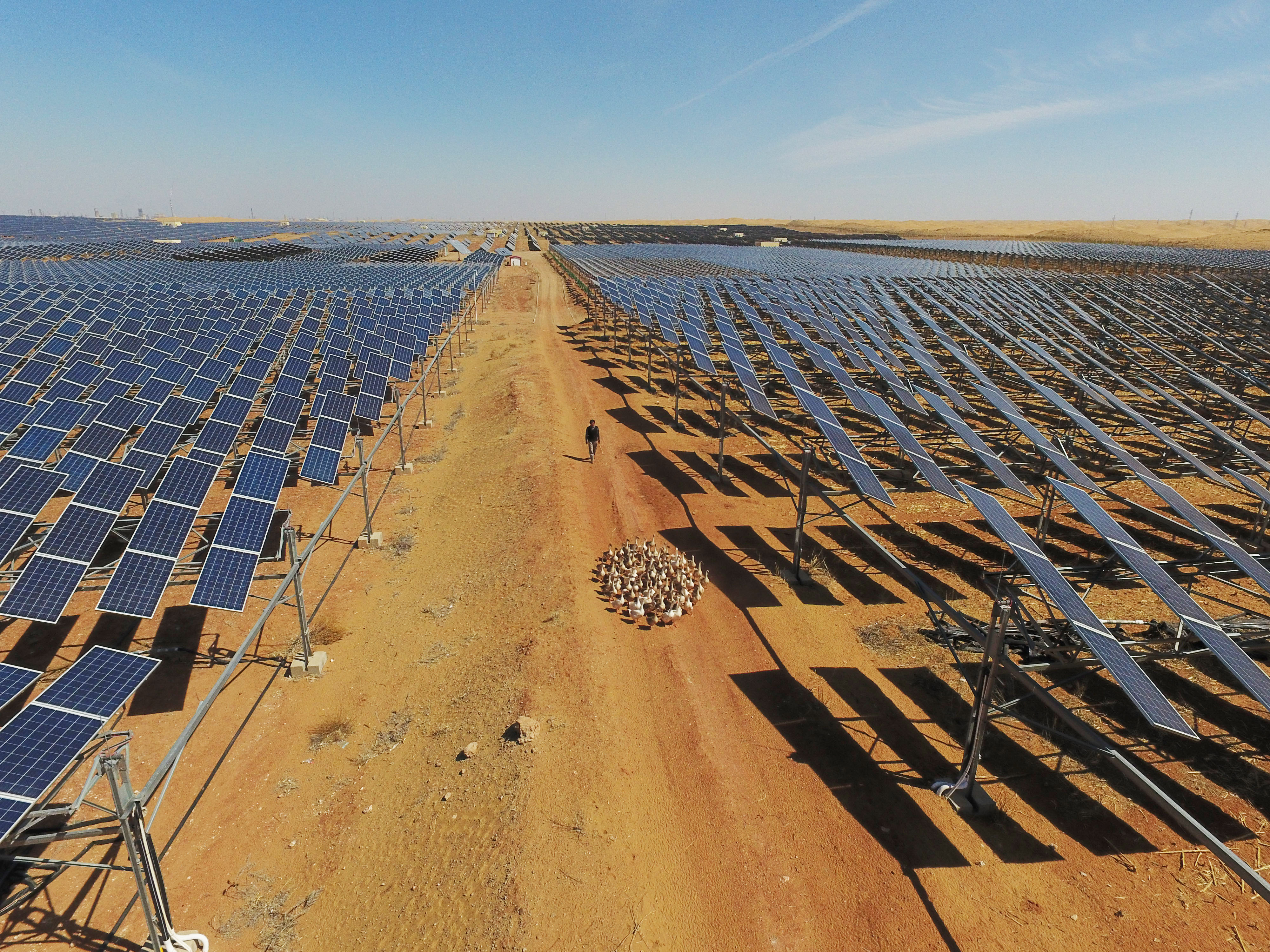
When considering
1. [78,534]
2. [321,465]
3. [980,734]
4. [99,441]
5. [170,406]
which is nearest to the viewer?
[980,734]

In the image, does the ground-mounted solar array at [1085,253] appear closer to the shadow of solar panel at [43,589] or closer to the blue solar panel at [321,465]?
the blue solar panel at [321,465]

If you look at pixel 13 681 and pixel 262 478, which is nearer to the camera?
pixel 13 681

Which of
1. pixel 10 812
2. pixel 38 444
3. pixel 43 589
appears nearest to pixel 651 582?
pixel 10 812

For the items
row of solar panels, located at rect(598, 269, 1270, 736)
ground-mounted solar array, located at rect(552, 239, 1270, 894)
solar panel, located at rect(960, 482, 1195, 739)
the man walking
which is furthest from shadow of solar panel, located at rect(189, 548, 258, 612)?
solar panel, located at rect(960, 482, 1195, 739)

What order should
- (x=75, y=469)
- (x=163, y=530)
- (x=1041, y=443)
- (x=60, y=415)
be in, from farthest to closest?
(x=60, y=415)
(x=1041, y=443)
(x=75, y=469)
(x=163, y=530)

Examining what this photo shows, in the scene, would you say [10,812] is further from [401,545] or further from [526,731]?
[401,545]

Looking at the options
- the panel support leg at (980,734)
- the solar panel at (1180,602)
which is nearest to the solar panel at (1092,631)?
the panel support leg at (980,734)
